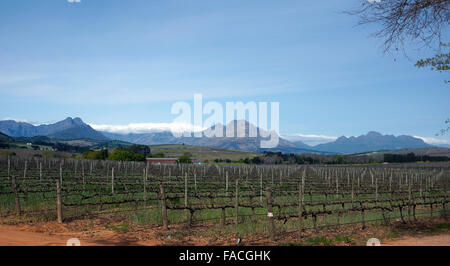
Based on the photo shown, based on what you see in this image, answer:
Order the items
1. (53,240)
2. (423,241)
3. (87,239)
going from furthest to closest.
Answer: (423,241)
(87,239)
(53,240)

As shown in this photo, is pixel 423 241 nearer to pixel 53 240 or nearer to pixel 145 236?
pixel 145 236

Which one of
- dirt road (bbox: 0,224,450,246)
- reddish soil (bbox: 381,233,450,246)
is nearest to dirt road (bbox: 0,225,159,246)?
dirt road (bbox: 0,224,450,246)

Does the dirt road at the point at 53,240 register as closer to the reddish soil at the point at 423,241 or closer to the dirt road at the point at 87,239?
the dirt road at the point at 87,239

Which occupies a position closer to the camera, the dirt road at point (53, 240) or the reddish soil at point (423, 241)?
the dirt road at point (53, 240)

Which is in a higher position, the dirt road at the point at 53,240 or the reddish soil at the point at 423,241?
the dirt road at the point at 53,240

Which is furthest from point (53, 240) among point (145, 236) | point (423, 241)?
point (423, 241)

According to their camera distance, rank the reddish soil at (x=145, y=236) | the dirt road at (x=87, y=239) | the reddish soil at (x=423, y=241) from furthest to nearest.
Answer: the reddish soil at (x=423, y=241)
the reddish soil at (x=145, y=236)
the dirt road at (x=87, y=239)

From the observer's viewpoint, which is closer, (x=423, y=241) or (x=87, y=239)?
(x=87, y=239)

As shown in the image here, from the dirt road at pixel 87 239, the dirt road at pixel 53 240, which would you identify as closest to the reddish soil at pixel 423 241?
the dirt road at pixel 87 239
